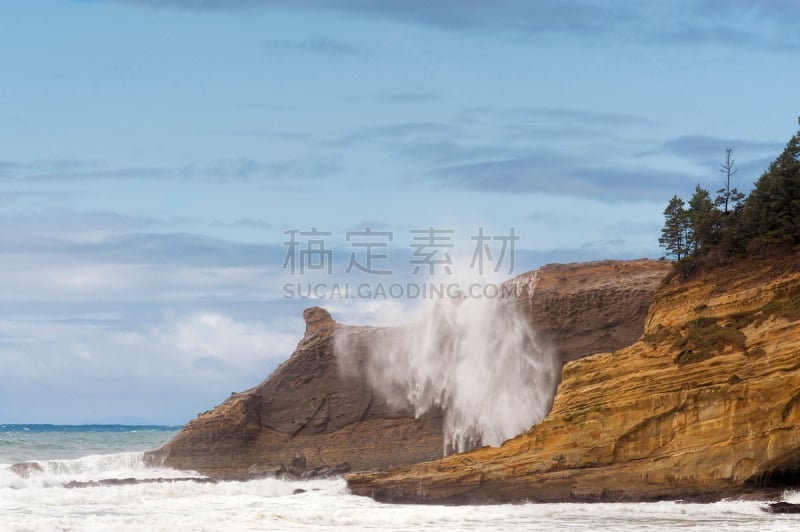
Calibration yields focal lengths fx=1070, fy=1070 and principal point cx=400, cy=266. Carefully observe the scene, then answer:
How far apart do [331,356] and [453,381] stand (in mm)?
5459

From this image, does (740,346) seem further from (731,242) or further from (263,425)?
(263,425)

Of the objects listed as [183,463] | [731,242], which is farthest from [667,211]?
[183,463]

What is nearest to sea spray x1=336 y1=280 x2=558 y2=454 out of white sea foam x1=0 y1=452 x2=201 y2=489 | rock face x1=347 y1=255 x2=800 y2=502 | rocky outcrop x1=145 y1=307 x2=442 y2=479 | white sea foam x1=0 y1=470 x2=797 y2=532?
rocky outcrop x1=145 y1=307 x2=442 y2=479

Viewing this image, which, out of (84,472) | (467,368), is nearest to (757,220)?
(467,368)

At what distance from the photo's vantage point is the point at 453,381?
3988cm

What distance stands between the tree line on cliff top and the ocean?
7.37 meters

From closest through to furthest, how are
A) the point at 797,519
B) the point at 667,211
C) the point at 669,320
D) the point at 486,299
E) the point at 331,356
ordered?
the point at 797,519
the point at 669,320
the point at 667,211
the point at 486,299
the point at 331,356

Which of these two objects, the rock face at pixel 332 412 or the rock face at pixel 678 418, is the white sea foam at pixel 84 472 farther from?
the rock face at pixel 678 418

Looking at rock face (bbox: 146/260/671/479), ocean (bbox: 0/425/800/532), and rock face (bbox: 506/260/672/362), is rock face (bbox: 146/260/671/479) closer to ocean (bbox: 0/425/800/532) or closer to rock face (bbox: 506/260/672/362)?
rock face (bbox: 506/260/672/362)

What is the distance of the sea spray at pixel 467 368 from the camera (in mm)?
37906

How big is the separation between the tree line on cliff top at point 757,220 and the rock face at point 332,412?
501 centimetres

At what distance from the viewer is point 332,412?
41.8m

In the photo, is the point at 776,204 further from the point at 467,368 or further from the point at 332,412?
the point at 332,412

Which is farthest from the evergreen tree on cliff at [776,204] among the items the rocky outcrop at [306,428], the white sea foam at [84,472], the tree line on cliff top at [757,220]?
the white sea foam at [84,472]
